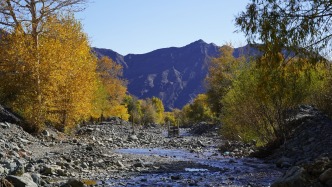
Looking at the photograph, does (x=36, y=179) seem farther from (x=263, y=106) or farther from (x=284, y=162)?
(x=263, y=106)

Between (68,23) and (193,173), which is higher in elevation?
(68,23)

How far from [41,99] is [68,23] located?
306 inches

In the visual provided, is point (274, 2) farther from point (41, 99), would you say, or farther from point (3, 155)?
point (41, 99)

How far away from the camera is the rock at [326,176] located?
7438mm

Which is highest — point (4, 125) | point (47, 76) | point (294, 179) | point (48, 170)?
point (47, 76)

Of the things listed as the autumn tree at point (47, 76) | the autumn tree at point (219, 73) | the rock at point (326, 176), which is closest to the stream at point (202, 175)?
the rock at point (326, 176)

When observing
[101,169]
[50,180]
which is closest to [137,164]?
[101,169]

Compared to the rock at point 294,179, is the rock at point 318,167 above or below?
above

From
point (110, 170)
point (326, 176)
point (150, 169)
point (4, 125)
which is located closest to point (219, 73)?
point (4, 125)

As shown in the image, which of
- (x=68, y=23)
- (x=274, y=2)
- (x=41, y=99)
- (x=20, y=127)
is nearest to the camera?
(x=274, y=2)

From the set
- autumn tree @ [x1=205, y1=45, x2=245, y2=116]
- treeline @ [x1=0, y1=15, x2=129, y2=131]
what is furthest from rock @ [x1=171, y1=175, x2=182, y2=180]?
autumn tree @ [x1=205, y1=45, x2=245, y2=116]

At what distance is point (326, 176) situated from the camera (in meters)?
7.49

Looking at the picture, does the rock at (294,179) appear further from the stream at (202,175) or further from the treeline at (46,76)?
the treeline at (46,76)

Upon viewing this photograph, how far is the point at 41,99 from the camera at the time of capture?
75.2 ft
